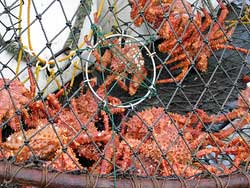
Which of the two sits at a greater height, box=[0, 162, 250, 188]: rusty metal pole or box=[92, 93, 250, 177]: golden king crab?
box=[92, 93, 250, 177]: golden king crab

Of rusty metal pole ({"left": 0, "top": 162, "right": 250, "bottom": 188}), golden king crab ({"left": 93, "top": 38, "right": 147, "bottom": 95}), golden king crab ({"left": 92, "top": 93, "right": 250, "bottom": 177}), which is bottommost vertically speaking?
rusty metal pole ({"left": 0, "top": 162, "right": 250, "bottom": 188})

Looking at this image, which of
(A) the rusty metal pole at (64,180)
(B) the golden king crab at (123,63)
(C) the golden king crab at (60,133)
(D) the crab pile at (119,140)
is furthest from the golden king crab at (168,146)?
(A) the rusty metal pole at (64,180)

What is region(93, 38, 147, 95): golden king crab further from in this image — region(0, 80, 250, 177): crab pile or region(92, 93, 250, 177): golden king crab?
region(92, 93, 250, 177): golden king crab

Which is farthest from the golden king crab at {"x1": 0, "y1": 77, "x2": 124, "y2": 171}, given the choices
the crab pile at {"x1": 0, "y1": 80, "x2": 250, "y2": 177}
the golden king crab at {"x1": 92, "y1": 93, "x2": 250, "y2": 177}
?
the golden king crab at {"x1": 92, "y1": 93, "x2": 250, "y2": 177}

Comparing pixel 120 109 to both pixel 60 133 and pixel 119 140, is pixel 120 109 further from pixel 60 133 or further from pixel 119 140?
pixel 60 133

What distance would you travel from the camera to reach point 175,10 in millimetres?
3910

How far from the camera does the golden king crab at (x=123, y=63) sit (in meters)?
3.36

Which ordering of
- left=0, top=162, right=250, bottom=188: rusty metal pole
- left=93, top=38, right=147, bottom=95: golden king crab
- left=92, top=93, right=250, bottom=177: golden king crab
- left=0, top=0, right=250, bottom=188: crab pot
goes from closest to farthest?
left=0, top=162, right=250, bottom=188: rusty metal pole < left=0, top=0, right=250, bottom=188: crab pot < left=92, top=93, right=250, bottom=177: golden king crab < left=93, top=38, right=147, bottom=95: golden king crab

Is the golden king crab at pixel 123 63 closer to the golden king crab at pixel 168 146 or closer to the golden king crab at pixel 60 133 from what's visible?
the golden king crab at pixel 60 133

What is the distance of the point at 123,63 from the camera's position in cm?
337

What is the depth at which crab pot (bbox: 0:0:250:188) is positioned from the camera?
6.88 ft

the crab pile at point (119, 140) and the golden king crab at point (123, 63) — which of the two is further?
the golden king crab at point (123, 63)

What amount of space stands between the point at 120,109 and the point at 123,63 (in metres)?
0.39

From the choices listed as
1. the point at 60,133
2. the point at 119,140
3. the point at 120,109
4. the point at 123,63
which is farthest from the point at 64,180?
the point at 123,63
